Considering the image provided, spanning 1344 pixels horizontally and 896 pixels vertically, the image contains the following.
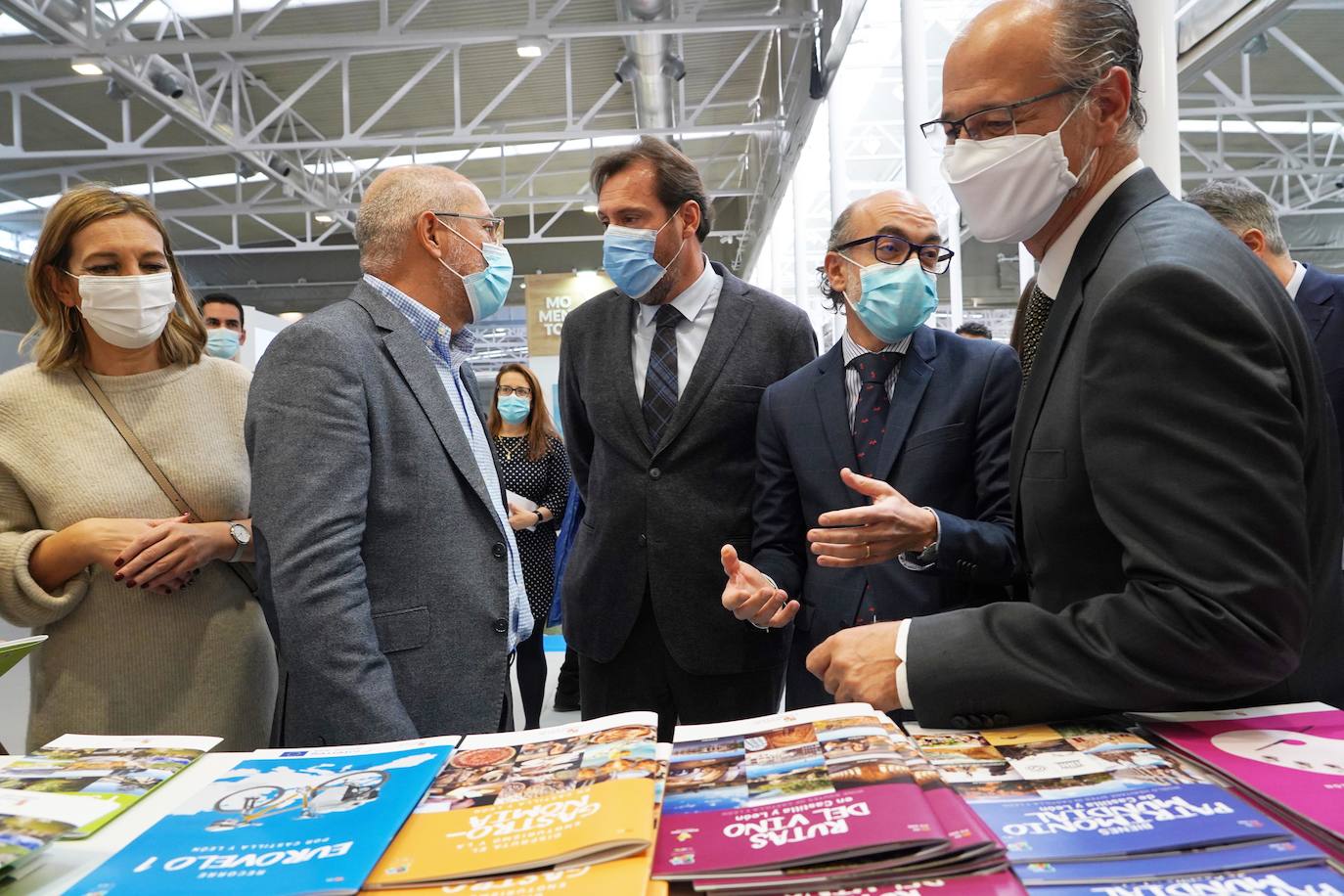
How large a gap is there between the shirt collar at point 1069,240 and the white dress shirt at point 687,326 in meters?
1.13

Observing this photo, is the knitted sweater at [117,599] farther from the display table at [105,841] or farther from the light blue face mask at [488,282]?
the display table at [105,841]

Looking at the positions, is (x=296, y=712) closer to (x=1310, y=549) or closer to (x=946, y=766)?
(x=946, y=766)

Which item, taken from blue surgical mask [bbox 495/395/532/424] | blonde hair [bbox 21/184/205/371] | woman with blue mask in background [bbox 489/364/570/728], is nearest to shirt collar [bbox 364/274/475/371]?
blonde hair [bbox 21/184/205/371]

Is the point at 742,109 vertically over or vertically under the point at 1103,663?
over

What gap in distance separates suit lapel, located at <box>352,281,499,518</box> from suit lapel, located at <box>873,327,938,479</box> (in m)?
0.83

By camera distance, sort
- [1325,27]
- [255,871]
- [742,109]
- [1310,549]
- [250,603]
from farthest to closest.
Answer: [742,109] → [1325,27] → [250,603] → [1310,549] → [255,871]

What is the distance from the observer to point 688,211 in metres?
2.62

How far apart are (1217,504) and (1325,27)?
10156 mm

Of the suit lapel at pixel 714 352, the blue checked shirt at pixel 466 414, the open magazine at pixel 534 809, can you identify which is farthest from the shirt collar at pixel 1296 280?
the open magazine at pixel 534 809

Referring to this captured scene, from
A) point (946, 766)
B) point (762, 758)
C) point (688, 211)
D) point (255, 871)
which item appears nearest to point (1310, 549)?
point (946, 766)

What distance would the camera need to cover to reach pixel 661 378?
245 cm

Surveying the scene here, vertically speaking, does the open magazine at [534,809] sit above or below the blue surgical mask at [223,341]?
below

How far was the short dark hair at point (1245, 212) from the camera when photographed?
10.6 ft

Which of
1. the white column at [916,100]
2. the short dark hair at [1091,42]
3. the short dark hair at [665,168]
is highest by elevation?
the white column at [916,100]
